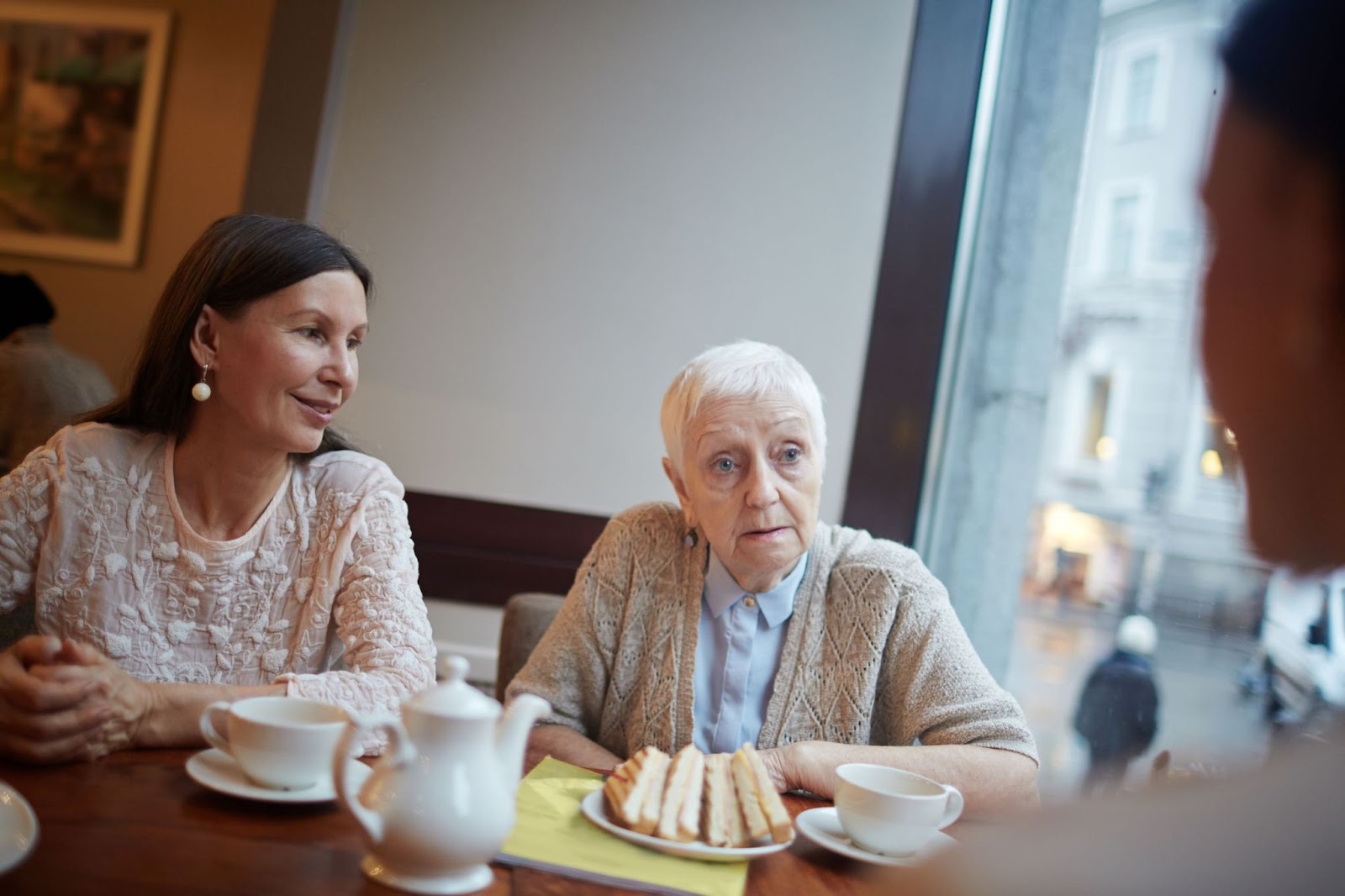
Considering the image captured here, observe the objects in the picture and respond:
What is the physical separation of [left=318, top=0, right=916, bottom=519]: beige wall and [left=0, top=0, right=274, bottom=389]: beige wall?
2164 millimetres

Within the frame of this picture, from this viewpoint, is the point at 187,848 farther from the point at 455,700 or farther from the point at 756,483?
the point at 756,483

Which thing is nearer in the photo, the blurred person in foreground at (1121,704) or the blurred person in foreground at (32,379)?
the blurred person in foreground at (1121,704)

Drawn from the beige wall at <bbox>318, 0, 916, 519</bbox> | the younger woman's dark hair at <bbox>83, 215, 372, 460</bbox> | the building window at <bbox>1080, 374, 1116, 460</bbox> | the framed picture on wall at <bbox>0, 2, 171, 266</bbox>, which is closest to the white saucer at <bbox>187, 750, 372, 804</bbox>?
the younger woman's dark hair at <bbox>83, 215, 372, 460</bbox>

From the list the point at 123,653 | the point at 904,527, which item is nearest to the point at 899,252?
the point at 904,527

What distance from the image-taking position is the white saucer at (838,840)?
1201 mm

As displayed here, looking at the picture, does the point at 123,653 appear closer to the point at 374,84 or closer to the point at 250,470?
the point at 250,470

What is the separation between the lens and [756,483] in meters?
1.83

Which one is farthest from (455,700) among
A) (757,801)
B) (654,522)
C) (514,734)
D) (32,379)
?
(32,379)

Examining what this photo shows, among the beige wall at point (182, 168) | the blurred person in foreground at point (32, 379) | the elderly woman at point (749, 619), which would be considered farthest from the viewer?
the beige wall at point (182, 168)

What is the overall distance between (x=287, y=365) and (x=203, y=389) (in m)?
0.13

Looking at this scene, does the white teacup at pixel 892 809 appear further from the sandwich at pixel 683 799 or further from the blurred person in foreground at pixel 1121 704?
the blurred person in foreground at pixel 1121 704

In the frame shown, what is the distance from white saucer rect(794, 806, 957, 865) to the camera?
1.20 m

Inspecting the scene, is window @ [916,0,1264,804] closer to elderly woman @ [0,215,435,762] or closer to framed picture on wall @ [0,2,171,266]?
elderly woman @ [0,215,435,762]

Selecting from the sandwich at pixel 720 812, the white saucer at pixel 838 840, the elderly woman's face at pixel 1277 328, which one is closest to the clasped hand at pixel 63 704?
the sandwich at pixel 720 812
